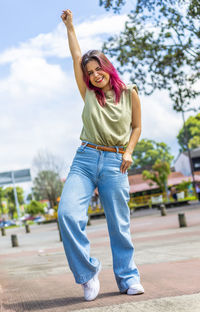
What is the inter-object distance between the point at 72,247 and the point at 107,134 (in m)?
0.89

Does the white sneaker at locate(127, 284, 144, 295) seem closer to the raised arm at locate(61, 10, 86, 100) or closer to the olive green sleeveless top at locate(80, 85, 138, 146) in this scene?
the olive green sleeveless top at locate(80, 85, 138, 146)

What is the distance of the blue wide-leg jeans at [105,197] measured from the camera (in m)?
3.25

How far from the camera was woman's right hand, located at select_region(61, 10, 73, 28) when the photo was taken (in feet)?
12.8

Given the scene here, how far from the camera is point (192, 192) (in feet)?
156

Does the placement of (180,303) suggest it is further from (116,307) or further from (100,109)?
(100,109)

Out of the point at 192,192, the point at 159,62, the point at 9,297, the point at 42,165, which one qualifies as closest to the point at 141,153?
the point at 42,165

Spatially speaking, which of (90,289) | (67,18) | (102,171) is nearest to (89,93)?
(102,171)

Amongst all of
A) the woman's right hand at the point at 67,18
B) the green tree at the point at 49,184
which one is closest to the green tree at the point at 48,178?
the green tree at the point at 49,184

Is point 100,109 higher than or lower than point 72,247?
higher

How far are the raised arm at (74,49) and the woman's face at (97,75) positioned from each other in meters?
0.12

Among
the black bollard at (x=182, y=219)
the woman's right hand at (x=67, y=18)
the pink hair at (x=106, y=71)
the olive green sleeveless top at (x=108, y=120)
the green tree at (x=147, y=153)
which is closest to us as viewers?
the olive green sleeveless top at (x=108, y=120)

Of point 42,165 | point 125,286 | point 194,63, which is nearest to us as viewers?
point 125,286

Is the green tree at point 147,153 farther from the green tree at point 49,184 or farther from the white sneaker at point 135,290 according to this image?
the white sneaker at point 135,290

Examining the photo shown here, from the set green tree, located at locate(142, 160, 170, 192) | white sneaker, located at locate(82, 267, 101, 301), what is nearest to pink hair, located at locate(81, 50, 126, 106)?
white sneaker, located at locate(82, 267, 101, 301)
